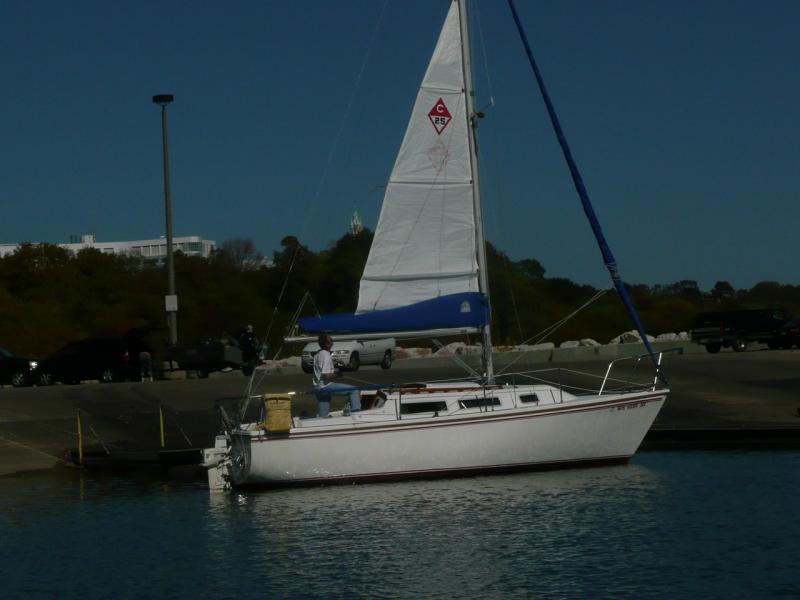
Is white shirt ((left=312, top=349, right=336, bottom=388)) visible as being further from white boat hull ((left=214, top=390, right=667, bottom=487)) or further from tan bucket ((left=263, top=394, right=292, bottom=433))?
tan bucket ((left=263, top=394, right=292, bottom=433))

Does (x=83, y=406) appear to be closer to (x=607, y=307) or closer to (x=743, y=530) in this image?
(x=743, y=530)

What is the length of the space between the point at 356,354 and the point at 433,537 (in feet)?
88.4

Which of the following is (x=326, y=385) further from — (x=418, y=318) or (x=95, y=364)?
(x=95, y=364)

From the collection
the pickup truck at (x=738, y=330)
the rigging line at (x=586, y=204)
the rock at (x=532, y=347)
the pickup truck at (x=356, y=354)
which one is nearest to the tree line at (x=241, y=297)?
the rock at (x=532, y=347)

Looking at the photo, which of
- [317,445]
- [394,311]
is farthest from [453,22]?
[317,445]

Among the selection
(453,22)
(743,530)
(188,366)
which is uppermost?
(453,22)

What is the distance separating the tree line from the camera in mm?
74944

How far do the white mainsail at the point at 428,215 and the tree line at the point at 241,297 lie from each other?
4139cm

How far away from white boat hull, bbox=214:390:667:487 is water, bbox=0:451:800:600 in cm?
30

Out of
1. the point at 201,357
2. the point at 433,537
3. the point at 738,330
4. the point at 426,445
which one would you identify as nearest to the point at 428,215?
the point at 426,445

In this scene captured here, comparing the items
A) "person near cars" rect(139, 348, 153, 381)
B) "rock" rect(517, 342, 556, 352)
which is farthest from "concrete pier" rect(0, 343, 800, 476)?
"person near cars" rect(139, 348, 153, 381)

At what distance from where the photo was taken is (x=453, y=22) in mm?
24344

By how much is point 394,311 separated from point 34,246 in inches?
3321

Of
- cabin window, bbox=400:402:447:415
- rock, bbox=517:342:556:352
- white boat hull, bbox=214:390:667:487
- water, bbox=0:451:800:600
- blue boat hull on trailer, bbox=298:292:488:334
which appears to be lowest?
water, bbox=0:451:800:600
